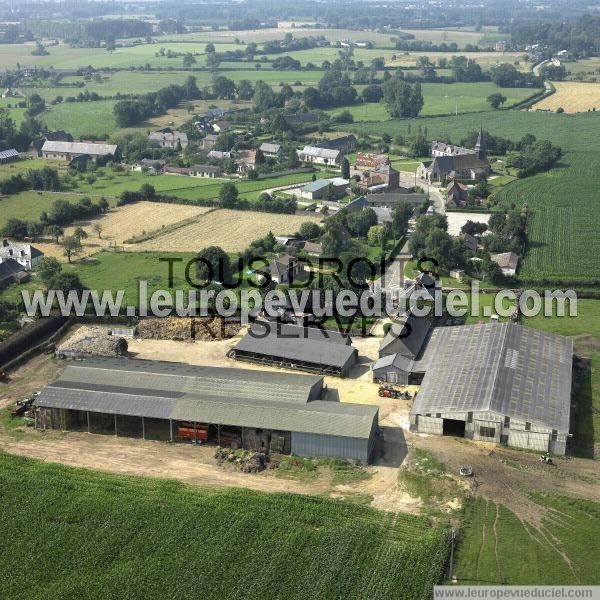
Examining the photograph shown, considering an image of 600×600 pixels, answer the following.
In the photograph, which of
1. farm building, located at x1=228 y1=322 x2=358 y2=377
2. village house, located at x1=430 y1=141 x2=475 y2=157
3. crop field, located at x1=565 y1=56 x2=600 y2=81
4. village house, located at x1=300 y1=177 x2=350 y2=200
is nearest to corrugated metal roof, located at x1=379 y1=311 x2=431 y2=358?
farm building, located at x1=228 y1=322 x2=358 y2=377

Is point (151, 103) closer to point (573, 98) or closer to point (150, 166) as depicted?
point (150, 166)

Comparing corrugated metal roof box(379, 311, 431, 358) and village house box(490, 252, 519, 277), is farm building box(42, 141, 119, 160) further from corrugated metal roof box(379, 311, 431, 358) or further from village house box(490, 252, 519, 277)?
corrugated metal roof box(379, 311, 431, 358)

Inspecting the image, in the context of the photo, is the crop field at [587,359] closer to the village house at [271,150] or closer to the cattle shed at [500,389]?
the cattle shed at [500,389]

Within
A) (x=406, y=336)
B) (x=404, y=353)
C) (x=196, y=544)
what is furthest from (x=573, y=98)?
(x=196, y=544)

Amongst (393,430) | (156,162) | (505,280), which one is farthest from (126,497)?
(156,162)

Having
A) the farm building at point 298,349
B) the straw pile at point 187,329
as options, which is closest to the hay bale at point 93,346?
the straw pile at point 187,329

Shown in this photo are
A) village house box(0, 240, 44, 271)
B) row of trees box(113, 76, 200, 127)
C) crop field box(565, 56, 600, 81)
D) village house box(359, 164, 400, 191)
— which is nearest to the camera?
village house box(0, 240, 44, 271)

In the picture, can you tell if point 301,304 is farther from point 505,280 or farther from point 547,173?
point 547,173
